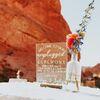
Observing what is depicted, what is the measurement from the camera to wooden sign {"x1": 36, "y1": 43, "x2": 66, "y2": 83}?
3.65 m

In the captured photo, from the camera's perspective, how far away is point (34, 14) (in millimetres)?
11516

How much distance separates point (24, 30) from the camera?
10.9m

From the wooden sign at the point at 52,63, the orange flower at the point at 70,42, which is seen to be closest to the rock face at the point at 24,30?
the wooden sign at the point at 52,63

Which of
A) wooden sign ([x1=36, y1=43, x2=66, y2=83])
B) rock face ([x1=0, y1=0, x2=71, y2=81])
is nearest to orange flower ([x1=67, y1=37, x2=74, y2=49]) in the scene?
wooden sign ([x1=36, y1=43, x2=66, y2=83])

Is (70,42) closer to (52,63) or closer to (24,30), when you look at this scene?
(52,63)

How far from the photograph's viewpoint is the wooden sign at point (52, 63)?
365 cm

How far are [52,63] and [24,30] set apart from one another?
734 cm

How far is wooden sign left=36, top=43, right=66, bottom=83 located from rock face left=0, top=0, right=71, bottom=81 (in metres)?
6.58

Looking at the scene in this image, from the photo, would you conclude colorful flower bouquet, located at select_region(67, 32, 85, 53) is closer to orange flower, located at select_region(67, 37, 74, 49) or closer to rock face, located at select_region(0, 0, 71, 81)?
orange flower, located at select_region(67, 37, 74, 49)

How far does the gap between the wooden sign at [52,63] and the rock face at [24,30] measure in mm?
6582

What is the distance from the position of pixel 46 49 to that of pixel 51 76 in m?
0.27

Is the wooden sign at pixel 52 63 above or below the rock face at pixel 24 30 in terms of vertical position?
below

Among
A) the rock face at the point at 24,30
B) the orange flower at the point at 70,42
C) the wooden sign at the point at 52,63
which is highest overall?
the rock face at the point at 24,30

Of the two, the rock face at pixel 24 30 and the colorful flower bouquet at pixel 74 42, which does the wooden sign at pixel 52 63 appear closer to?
the colorful flower bouquet at pixel 74 42
